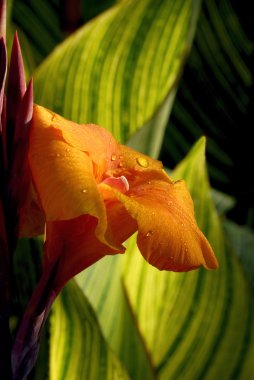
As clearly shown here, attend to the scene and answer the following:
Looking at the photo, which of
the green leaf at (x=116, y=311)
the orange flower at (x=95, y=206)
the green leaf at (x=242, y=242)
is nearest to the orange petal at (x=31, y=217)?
the orange flower at (x=95, y=206)

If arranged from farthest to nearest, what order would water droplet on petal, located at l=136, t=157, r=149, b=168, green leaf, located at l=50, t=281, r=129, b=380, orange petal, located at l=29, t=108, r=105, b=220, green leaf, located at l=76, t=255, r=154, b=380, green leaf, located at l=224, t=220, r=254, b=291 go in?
green leaf, located at l=224, t=220, r=254, b=291 < green leaf, located at l=76, t=255, r=154, b=380 < green leaf, located at l=50, t=281, r=129, b=380 < water droplet on petal, located at l=136, t=157, r=149, b=168 < orange petal, located at l=29, t=108, r=105, b=220

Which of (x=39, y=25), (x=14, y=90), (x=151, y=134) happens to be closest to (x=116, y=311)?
(x=151, y=134)

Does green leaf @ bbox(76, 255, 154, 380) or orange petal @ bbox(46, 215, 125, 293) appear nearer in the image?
orange petal @ bbox(46, 215, 125, 293)

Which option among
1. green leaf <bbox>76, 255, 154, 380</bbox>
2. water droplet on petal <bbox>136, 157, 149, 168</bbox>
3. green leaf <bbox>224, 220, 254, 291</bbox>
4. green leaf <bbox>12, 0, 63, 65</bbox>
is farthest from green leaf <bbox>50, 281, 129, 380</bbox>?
green leaf <bbox>12, 0, 63, 65</bbox>

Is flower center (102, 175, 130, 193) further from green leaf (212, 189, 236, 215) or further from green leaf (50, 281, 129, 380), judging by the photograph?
green leaf (212, 189, 236, 215)

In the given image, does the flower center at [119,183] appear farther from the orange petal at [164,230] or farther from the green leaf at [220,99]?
the green leaf at [220,99]

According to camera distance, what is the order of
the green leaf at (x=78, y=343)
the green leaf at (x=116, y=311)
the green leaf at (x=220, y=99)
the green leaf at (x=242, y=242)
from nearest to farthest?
the green leaf at (x=78, y=343), the green leaf at (x=116, y=311), the green leaf at (x=242, y=242), the green leaf at (x=220, y=99)

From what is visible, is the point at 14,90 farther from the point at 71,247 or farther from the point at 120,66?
the point at 120,66

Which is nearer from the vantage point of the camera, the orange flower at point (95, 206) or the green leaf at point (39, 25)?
the orange flower at point (95, 206)
